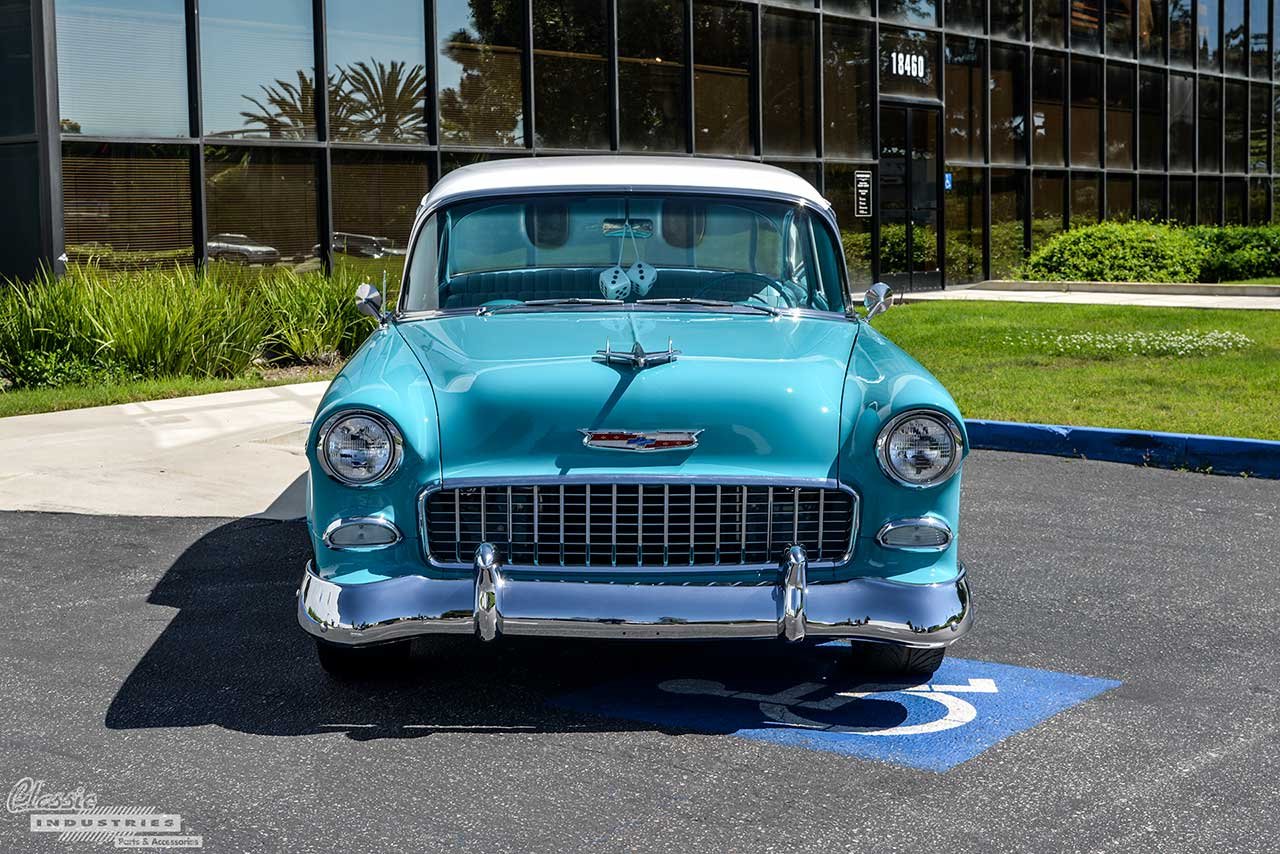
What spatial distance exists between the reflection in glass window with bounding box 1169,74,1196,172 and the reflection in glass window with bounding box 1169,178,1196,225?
0.29 meters

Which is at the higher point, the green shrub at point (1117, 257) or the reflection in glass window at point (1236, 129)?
the reflection in glass window at point (1236, 129)

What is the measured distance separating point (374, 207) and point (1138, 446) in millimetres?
9383

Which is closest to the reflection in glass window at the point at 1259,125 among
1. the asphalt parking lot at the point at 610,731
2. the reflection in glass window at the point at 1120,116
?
the reflection in glass window at the point at 1120,116

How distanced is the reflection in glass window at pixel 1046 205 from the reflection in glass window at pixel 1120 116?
70.5 inches

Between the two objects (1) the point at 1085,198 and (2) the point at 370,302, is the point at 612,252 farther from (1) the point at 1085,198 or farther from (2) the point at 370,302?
(1) the point at 1085,198

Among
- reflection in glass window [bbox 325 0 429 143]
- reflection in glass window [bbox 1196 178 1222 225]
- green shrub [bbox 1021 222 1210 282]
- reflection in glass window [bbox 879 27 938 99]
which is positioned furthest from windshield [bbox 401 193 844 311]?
reflection in glass window [bbox 1196 178 1222 225]

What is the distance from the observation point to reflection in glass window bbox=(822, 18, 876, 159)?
72.2ft

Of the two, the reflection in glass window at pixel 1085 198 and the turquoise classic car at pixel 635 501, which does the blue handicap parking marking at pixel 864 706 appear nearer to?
the turquoise classic car at pixel 635 501

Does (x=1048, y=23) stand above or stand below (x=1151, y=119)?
above

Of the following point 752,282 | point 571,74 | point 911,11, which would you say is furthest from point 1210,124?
point 752,282

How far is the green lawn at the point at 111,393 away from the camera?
1138cm

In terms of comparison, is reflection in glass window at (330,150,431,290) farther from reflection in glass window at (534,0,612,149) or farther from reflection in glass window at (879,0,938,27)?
reflection in glass window at (879,0,938,27)

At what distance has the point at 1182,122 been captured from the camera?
30.6 meters

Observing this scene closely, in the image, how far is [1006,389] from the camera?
12.0 meters
